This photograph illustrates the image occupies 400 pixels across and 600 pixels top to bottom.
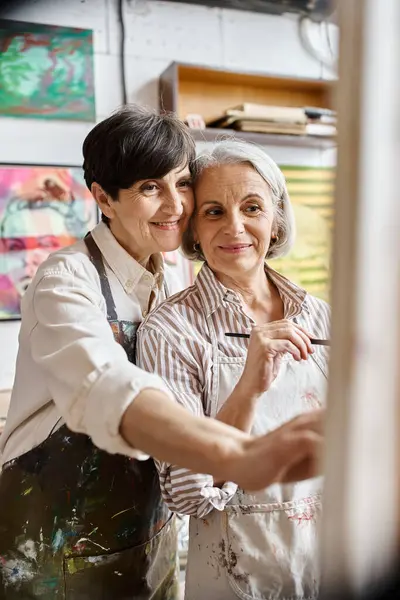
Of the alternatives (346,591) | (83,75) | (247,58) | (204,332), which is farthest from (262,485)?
(247,58)

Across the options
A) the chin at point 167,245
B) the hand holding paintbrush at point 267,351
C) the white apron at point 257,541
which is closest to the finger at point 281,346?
the hand holding paintbrush at point 267,351

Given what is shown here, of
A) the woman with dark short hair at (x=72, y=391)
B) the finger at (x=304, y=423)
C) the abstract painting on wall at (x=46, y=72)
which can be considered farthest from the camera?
the abstract painting on wall at (x=46, y=72)

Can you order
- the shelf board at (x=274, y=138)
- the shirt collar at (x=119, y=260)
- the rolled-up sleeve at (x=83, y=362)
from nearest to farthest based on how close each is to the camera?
the rolled-up sleeve at (x=83, y=362), the shirt collar at (x=119, y=260), the shelf board at (x=274, y=138)

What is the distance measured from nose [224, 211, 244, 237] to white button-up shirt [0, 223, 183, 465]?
0.20 metres

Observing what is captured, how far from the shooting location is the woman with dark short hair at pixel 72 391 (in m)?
1.03

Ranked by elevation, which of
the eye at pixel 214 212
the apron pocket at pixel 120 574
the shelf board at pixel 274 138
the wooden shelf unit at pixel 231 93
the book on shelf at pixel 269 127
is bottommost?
the apron pocket at pixel 120 574

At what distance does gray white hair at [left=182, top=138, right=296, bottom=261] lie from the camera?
132cm

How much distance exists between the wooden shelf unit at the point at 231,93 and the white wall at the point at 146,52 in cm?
9

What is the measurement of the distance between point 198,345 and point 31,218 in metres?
1.64

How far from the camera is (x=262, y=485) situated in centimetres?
59

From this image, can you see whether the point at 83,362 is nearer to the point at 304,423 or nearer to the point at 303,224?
the point at 304,423

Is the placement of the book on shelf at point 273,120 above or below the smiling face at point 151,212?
above

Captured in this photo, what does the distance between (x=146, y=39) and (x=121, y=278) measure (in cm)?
191

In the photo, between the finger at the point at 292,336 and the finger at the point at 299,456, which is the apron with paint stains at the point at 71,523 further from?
the finger at the point at 299,456
